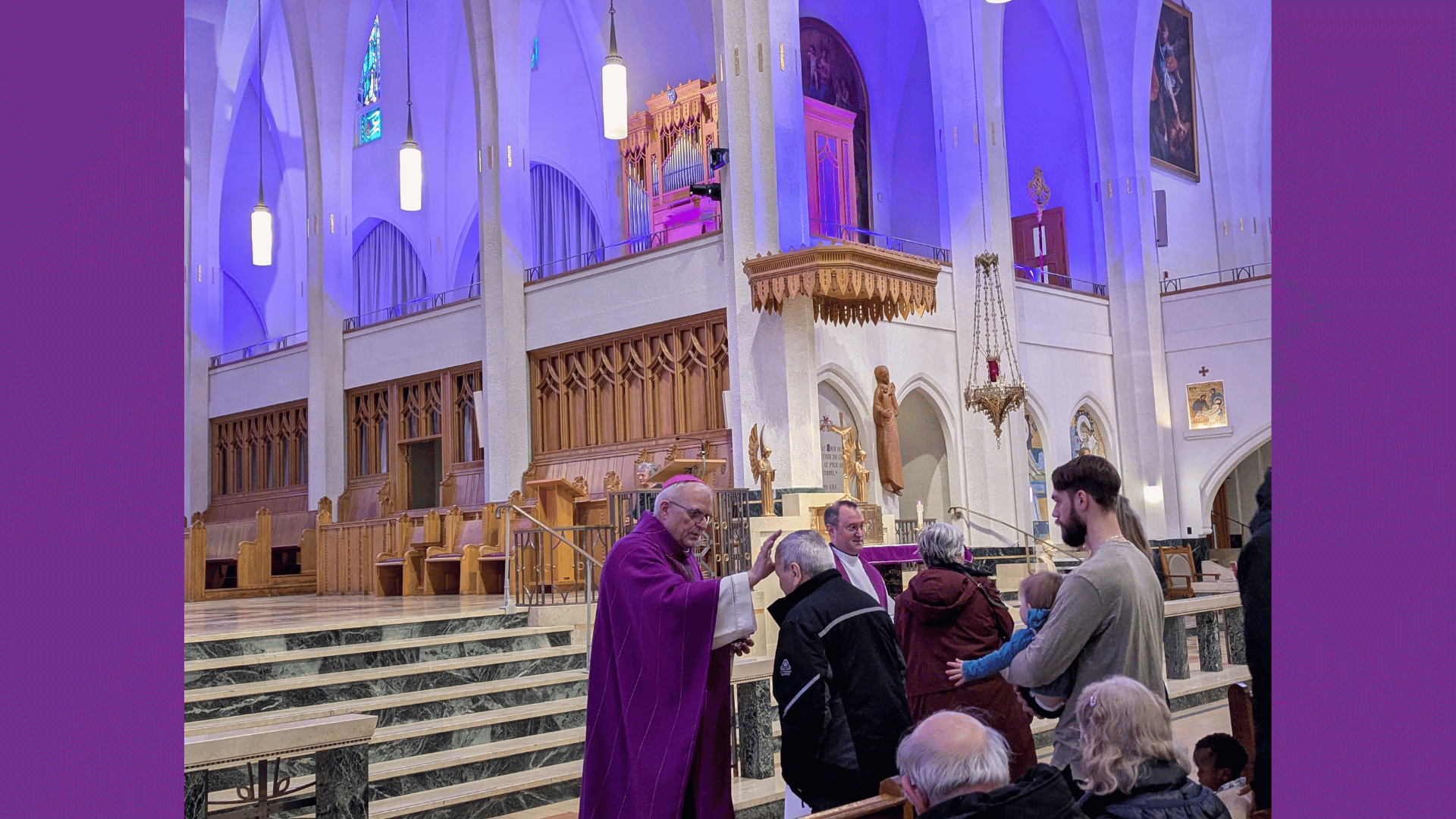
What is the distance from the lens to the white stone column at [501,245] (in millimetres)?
15820

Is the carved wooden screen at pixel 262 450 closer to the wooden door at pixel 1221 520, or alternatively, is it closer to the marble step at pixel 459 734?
the marble step at pixel 459 734

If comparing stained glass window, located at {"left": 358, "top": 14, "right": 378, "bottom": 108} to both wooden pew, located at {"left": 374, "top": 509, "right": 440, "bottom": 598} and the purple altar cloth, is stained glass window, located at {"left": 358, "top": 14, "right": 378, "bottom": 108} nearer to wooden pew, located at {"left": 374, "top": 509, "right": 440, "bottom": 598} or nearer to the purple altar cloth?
wooden pew, located at {"left": 374, "top": 509, "right": 440, "bottom": 598}

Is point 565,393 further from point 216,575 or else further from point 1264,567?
point 1264,567

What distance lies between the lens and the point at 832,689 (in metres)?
3.62

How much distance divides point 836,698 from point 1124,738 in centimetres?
107

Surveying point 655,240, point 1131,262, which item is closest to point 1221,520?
point 1131,262

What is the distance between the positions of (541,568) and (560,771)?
3194 mm

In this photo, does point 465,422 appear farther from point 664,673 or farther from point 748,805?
point 664,673

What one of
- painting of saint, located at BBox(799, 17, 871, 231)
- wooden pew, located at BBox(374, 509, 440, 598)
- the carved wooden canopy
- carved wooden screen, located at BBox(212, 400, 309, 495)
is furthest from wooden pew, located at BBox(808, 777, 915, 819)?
carved wooden screen, located at BBox(212, 400, 309, 495)

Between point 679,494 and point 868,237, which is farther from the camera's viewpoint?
point 868,237

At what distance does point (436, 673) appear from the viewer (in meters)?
7.34

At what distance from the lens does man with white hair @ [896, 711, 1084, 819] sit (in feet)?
7.94

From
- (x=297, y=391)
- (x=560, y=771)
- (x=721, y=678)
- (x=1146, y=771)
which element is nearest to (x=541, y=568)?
(x=560, y=771)

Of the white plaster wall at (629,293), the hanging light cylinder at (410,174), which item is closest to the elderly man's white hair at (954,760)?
the hanging light cylinder at (410,174)
